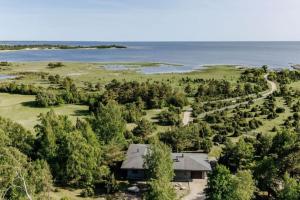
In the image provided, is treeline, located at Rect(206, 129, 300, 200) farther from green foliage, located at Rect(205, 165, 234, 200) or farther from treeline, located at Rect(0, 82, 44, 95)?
treeline, located at Rect(0, 82, 44, 95)

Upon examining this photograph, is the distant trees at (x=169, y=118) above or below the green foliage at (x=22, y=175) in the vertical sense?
below

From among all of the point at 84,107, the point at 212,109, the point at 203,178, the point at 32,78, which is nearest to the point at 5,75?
the point at 32,78

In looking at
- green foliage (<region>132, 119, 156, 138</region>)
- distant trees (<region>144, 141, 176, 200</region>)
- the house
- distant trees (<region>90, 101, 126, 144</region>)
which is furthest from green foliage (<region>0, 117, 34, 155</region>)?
green foliage (<region>132, 119, 156, 138</region>)

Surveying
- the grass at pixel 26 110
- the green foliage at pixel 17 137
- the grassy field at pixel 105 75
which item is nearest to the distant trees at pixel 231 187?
the green foliage at pixel 17 137

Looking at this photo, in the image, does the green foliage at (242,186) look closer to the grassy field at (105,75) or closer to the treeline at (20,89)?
the treeline at (20,89)

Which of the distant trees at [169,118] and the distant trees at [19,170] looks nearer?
the distant trees at [19,170]

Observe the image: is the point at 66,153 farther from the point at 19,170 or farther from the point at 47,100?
the point at 47,100

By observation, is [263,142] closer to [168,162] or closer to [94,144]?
[168,162]
